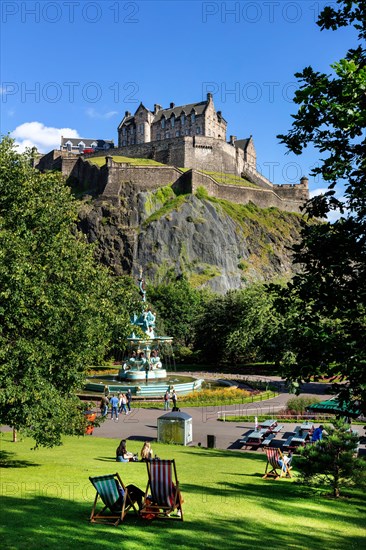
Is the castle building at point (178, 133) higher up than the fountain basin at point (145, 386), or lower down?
higher up

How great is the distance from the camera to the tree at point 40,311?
510 inches

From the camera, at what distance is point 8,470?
13.5 m

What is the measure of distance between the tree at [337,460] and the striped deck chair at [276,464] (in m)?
1.49

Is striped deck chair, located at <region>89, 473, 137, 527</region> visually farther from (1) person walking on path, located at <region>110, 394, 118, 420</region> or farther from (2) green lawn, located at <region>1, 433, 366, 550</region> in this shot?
(1) person walking on path, located at <region>110, 394, 118, 420</region>

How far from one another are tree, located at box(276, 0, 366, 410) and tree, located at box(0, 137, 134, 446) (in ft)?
24.7

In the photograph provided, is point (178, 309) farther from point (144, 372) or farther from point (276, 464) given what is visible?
point (276, 464)

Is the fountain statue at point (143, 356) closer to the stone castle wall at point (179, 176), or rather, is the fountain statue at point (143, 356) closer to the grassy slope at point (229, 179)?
the stone castle wall at point (179, 176)

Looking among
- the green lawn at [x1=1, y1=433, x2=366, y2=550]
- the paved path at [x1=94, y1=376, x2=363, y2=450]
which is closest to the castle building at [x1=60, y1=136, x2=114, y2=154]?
the paved path at [x1=94, y1=376, x2=363, y2=450]

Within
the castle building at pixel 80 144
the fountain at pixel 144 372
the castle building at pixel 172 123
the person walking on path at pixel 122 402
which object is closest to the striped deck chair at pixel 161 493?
the person walking on path at pixel 122 402

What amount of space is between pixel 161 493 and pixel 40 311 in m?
6.39

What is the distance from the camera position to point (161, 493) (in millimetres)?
9094

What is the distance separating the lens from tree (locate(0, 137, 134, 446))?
42.5 feet

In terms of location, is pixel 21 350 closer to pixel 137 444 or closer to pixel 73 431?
pixel 73 431

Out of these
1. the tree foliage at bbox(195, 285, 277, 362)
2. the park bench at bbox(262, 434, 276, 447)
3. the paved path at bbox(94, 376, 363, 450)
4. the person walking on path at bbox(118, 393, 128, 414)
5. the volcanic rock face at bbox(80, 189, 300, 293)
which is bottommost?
the paved path at bbox(94, 376, 363, 450)
